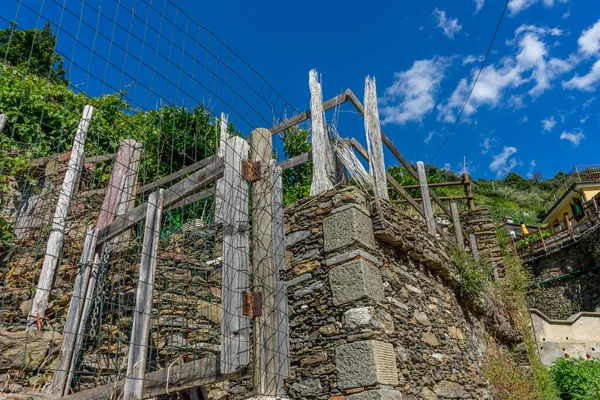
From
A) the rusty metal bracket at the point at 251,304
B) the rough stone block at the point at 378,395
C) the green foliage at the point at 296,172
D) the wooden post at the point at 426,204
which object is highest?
the green foliage at the point at 296,172

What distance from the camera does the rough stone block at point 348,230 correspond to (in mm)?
4688

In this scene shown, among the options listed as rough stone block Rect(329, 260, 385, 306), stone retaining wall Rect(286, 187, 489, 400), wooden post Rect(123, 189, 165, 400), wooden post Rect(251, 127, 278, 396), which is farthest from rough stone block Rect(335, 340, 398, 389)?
wooden post Rect(123, 189, 165, 400)

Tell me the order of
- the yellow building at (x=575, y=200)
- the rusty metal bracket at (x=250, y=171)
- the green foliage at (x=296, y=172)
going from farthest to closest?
the yellow building at (x=575, y=200) < the green foliage at (x=296, y=172) < the rusty metal bracket at (x=250, y=171)

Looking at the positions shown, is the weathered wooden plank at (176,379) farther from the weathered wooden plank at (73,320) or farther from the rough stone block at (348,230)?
the rough stone block at (348,230)

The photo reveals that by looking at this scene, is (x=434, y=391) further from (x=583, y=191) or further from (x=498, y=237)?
(x=583, y=191)

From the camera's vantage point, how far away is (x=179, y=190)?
336 centimetres

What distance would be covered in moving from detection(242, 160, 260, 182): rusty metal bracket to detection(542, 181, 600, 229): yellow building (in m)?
28.0

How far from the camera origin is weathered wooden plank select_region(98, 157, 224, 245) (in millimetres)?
3168

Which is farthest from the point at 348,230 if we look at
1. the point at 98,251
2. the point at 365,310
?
the point at 98,251

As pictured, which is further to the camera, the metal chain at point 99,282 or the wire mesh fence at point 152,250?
the metal chain at point 99,282

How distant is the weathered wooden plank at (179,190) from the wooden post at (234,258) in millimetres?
123

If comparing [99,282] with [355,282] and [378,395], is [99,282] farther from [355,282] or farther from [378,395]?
[378,395]

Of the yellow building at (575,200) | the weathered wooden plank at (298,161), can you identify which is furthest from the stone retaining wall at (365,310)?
the yellow building at (575,200)

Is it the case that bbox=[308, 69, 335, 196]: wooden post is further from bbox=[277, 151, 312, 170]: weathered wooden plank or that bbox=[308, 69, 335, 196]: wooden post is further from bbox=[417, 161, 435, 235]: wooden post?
bbox=[417, 161, 435, 235]: wooden post
